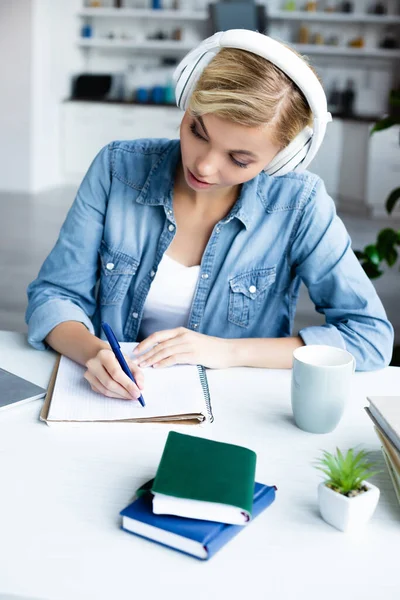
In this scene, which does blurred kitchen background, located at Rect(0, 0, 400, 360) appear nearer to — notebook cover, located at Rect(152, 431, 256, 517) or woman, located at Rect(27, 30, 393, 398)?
woman, located at Rect(27, 30, 393, 398)

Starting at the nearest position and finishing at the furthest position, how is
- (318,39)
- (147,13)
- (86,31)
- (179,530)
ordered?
(179,530), (147,13), (318,39), (86,31)

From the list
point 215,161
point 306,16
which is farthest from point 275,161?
point 306,16

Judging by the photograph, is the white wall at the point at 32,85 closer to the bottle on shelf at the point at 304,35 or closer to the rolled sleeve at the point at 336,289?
the bottle on shelf at the point at 304,35

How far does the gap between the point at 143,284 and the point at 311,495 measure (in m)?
0.71

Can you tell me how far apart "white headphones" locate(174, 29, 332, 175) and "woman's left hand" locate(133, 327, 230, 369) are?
35 cm

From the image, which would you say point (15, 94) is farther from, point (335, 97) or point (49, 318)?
point (49, 318)

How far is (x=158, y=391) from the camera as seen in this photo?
1.08 metres

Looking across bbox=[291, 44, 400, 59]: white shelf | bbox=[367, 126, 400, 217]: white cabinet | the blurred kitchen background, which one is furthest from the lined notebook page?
bbox=[291, 44, 400, 59]: white shelf

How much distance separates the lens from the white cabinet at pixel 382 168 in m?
6.41

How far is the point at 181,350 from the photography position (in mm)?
1179

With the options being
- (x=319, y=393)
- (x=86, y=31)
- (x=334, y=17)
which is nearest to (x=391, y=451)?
(x=319, y=393)

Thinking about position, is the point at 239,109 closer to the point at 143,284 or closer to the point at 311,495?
the point at 143,284

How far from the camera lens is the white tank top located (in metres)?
1.46

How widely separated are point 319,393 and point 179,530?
34cm
